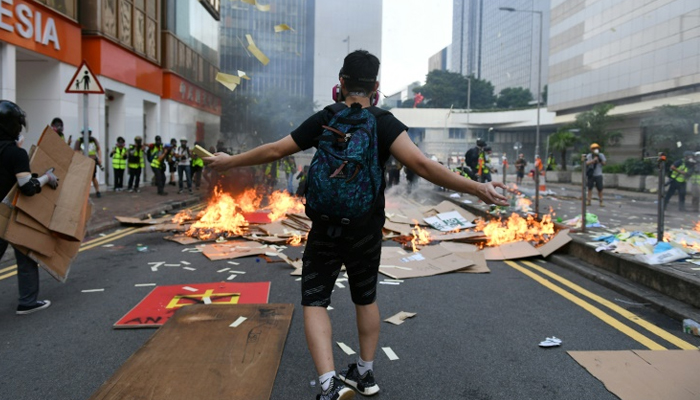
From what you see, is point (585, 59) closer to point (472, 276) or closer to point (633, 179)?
point (633, 179)

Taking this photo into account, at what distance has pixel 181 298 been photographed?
4.87m

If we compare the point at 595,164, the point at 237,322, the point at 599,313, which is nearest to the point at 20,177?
the point at 237,322

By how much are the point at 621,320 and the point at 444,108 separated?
255 feet

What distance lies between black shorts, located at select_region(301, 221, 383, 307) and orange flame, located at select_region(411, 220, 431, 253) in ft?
15.1

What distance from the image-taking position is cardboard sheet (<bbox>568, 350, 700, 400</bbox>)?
287 centimetres

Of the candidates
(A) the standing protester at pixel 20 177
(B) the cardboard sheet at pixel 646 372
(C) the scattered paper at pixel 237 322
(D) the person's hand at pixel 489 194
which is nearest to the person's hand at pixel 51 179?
(A) the standing protester at pixel 20 177

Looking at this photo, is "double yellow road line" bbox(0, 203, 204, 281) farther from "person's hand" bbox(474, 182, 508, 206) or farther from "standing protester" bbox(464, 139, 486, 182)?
"standing protester" bbox(464, 139, 486, 182)

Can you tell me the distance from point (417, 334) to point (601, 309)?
1922 millimetres

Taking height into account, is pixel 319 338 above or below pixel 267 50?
below

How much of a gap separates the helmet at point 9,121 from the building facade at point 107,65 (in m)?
9.79

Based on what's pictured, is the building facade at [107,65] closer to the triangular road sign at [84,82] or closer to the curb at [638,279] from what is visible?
the triangular road sign at [84,82]

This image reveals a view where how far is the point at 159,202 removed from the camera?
13.9m

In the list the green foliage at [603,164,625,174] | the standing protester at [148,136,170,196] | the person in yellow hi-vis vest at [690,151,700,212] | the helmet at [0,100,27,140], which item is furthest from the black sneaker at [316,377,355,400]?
the green foliage at [603,164,625,174]

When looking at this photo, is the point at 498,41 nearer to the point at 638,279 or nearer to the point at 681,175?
the point at 681,175
